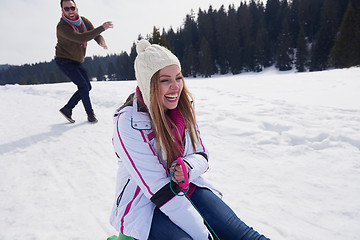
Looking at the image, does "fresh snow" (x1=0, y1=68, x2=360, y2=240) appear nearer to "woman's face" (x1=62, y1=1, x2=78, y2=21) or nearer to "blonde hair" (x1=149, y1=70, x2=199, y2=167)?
"blonde hair" (x1=149, y1=70, x2=199, y2=167)

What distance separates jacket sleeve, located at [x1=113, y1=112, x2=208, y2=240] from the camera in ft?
4.35

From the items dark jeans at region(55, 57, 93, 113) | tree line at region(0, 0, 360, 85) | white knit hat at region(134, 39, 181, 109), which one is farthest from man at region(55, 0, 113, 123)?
tree line at region(0, 0, 360, 85)

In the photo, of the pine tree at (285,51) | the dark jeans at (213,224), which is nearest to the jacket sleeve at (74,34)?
the dark jeans at (213,224)

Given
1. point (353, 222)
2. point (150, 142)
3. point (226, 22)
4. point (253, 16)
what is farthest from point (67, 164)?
point (253, 16)

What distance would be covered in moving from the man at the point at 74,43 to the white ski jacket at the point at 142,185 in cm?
282

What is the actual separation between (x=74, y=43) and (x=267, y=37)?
4300 cm

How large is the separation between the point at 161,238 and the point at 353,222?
1594mm

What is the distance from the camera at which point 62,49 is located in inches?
158

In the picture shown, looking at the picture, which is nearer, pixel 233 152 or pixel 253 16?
pixel 233 152

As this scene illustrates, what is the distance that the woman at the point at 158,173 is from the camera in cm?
133

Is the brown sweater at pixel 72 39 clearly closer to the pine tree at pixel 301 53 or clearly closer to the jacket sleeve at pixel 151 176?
the jacket sleeve at pixel 151 176

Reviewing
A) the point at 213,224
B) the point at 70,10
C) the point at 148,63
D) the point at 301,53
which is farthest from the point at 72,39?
the point at 301,53

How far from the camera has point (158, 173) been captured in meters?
1.42

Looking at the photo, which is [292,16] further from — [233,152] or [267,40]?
[233,152]
